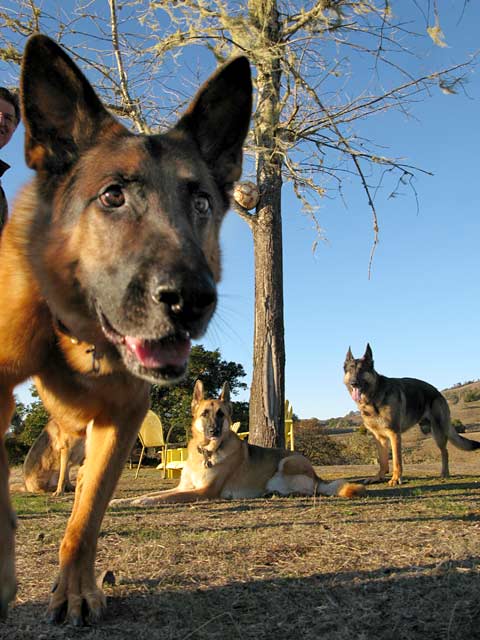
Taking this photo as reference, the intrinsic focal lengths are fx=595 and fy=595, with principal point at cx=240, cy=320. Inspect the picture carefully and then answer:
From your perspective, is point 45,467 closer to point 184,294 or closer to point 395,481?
point 395,481

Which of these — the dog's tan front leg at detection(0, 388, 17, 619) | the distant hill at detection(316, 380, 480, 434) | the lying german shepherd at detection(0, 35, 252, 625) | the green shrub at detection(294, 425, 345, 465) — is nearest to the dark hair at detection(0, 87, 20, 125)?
the lying german shepherd at detection(0, 35, 252, 625)

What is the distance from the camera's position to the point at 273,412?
9.93 m

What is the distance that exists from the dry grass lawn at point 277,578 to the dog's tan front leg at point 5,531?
0.70ft

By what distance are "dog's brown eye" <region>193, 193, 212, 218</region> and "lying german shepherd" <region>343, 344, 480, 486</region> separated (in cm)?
878

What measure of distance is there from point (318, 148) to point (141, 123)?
3547mm

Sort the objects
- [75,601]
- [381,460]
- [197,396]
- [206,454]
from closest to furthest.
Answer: [75,601] < [206,454] < [197,396] < [381,460]

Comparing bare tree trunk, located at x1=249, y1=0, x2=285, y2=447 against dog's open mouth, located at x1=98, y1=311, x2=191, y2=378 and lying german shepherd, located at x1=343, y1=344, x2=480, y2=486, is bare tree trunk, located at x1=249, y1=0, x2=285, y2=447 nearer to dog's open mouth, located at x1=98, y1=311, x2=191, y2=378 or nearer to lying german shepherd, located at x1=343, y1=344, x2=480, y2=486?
lying german shepherd, located at x1=343, y1=344, x2=480, y2=486

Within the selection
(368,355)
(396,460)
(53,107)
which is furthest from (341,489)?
(53,107)

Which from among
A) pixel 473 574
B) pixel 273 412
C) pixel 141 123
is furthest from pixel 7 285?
pixel 273 412

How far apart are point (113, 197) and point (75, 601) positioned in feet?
5.65

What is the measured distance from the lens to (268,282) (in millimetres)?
9875

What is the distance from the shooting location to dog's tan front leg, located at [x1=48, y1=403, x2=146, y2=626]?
2.56m

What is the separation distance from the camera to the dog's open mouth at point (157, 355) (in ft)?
7.18

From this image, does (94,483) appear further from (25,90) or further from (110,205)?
(25,90)
